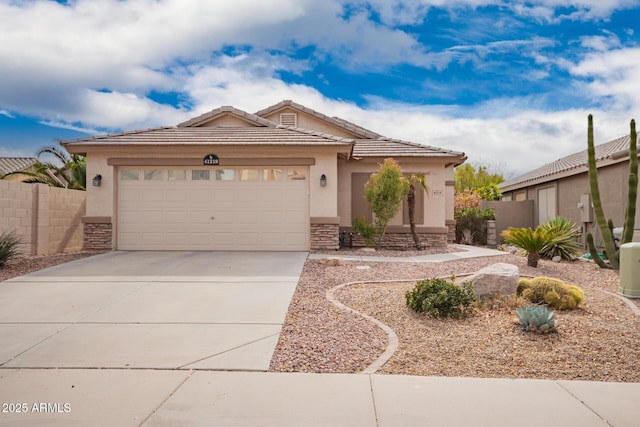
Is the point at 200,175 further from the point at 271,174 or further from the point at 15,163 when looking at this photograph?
the point at 15,163

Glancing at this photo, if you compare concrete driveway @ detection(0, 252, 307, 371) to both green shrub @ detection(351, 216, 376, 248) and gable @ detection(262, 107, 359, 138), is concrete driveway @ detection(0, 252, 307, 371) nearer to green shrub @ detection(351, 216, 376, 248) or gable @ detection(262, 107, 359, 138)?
green shrub @ detection(351, 216, 376, 248)

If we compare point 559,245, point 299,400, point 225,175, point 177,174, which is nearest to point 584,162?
point 559,245

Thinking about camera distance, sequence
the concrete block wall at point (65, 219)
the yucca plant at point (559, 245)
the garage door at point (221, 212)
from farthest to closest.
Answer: the concrete block wall at point (65, 219), the garage door at point (221, 212), the yucca plant at point (559, 245)

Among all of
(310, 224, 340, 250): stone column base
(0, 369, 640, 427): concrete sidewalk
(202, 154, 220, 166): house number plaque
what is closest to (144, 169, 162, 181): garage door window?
(202, 154, 220, 166): house number plaque

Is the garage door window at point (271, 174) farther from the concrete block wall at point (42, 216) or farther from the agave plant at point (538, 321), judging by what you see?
the agave plant at point (538, 321)

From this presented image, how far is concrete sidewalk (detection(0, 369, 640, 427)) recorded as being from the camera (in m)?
3.87

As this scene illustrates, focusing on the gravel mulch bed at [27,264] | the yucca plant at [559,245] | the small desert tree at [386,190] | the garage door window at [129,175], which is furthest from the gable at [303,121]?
the gravel mulch bed at [27,264]

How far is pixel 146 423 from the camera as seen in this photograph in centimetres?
380

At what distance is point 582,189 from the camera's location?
17.9 metres

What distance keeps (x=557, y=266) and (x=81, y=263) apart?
1183cm

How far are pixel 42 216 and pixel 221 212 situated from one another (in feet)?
17.5

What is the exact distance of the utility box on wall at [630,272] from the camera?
8781 millimetres

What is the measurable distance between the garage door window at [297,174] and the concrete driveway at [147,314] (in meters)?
3.58

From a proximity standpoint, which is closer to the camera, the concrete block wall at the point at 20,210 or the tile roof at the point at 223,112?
the concrete block wall at the point at 20,210
